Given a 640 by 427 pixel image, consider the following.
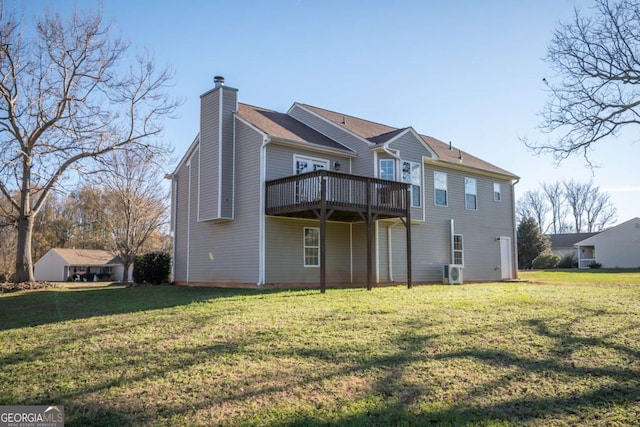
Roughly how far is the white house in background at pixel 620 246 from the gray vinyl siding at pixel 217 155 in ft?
131

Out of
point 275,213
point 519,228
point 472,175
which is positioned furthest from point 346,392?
point 519,228

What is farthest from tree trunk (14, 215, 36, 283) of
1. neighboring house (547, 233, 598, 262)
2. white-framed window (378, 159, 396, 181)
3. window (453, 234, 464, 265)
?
neighboring house (547, 233, 598, 262)

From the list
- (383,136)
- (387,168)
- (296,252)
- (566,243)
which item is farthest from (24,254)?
(566,243)

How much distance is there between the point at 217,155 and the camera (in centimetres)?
1716

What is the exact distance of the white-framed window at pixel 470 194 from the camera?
2175cm

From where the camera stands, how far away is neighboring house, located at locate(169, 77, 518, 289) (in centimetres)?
1555

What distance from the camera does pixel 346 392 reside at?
5.63 metres

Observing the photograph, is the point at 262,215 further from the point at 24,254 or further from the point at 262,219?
the point at 24,254

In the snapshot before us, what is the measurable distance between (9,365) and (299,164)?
1142 cm

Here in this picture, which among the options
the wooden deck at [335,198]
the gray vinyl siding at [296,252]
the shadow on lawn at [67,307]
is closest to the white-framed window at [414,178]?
the wooden deck at [335,198]

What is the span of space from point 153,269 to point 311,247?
7.86 metres

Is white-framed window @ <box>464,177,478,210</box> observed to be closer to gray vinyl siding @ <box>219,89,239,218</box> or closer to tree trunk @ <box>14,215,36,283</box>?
gray vinyl siding @ <box>219,89,239,218</box>

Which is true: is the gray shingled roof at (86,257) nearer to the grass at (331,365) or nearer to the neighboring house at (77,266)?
the neighboring house at (77,266)

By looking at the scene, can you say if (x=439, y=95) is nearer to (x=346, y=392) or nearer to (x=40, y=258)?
(x=346, y=392)
